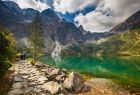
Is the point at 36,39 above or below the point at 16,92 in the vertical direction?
above

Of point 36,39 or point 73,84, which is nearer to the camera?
point 73,84

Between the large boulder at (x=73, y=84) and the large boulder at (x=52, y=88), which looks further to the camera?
the large boulder at (x=73, y=84)

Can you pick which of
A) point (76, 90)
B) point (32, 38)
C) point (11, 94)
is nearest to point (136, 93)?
point (76, 90)

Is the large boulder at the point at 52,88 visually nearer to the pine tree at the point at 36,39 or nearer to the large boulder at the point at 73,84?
the large boulder at the point at 73,84

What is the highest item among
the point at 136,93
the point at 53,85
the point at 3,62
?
the point at 3,62

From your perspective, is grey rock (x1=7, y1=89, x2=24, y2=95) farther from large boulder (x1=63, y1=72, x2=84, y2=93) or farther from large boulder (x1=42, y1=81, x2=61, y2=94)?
large boulder (x1=63, y1=72, x2=84, y2=93)

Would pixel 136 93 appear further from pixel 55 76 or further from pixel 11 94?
pixel 11 94

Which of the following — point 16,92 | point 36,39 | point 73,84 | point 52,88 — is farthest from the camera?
point 36,39

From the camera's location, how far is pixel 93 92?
114ft

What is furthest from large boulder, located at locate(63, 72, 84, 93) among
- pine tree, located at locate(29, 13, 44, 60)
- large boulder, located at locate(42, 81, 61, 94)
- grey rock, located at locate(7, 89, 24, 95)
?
pine tree, located at locate(29, 13, 44, 60)

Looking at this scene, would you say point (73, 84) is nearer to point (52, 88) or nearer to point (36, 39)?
point (52, 88)

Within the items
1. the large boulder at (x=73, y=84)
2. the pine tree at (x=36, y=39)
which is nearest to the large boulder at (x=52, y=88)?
the large boulder at (x=73, y=84)

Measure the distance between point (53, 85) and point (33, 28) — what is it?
67602 millimetres

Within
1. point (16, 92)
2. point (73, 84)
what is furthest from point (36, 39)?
point (16, 92)
